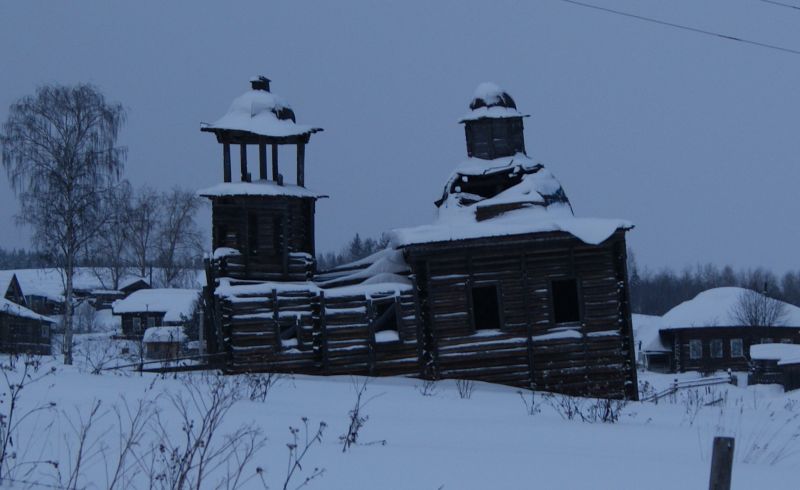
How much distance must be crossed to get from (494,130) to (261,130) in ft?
22.2

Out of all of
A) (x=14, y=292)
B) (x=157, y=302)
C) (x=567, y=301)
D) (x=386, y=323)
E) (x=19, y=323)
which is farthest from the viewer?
(x=157, y=302)

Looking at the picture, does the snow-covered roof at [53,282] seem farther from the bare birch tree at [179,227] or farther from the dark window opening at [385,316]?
the dark window opening at [385,316]

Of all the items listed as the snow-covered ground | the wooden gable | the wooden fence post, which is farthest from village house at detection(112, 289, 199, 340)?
the wooden fence post

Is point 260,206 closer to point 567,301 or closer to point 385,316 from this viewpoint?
point 385,316

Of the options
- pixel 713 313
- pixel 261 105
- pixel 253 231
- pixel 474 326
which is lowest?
pixel 713 313

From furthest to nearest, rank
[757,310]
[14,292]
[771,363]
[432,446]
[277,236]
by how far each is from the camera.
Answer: [14,292], [757,310], [771,363], [277,236], [432,446]

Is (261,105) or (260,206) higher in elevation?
(261,105)

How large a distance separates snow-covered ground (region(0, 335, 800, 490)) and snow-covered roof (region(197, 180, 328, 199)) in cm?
938

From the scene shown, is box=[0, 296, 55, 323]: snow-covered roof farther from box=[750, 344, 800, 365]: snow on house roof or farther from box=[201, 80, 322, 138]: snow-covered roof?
box=[750, 344, 800, 365]: snow on house roof

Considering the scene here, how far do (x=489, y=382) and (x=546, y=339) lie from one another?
1.77m

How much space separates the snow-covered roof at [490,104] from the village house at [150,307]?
3720 cm

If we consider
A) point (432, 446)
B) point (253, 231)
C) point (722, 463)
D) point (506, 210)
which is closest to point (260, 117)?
point (253, 231)

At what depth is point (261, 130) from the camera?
70.7ft

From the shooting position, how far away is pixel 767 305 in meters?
48.4
